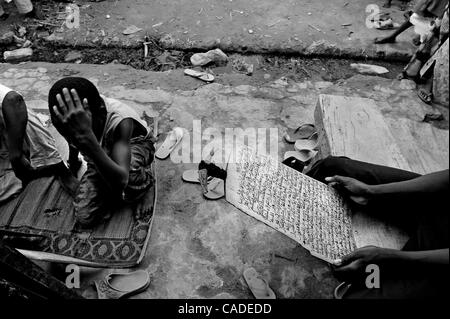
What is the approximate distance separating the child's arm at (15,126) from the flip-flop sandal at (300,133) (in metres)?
1.96

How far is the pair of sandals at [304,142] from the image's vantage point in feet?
9.16

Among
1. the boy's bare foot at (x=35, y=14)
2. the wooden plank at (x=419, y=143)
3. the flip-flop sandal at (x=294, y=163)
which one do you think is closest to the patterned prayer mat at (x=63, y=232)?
the flip-flop sandal at (x=294, y=163)

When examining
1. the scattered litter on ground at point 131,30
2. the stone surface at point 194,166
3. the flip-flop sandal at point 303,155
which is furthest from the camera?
the scattered litter on ground at point 131,30

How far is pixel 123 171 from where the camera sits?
201 centimetres

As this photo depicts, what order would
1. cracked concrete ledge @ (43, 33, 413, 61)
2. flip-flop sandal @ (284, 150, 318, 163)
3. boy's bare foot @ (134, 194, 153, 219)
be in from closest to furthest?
boy's bare foot @ (134, 194, 153, 219), flip-flop sandal @ (284, 150, 318, 163), cracked concrete ledge @ (43, 33, 413, 61)

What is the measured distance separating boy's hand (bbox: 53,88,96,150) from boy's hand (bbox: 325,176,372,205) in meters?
1.36

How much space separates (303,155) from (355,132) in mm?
438

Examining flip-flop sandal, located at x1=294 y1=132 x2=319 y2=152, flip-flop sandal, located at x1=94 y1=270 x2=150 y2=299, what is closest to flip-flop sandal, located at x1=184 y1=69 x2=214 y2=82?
flip-flop sandal, located at x1=294 y1=132 x2=319 y2=152

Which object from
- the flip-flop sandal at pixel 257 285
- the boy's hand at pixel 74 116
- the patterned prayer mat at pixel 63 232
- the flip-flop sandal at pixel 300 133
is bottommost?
the flip-flop sandal at pixel 257 285

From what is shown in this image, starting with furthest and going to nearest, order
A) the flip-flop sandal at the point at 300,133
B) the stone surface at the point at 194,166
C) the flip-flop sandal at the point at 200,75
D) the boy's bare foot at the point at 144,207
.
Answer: the flip-flop sandal at the point at 200,75
the flip-flop sandal at the point at 300,133
the boy's bare foot at the point at 144,207
the stone surface at the point at 194,166

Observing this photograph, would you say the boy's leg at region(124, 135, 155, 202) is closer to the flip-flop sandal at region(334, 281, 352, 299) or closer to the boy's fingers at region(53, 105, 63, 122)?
the boy's fingers at region(53, 105, 63, 122)

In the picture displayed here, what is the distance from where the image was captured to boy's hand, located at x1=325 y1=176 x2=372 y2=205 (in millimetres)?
1889

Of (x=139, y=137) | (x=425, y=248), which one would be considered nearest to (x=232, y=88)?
(x=139, y=137)

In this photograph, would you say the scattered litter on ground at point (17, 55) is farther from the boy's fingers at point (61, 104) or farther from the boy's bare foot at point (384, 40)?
the boy's bare foot at point (384, 40)
